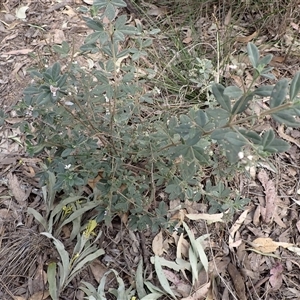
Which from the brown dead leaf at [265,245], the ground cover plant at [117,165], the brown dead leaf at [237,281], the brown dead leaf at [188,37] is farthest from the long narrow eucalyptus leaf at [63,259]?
the brown dead leaf at [188,37]

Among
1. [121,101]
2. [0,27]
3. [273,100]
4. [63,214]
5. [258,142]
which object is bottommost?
[63,214]

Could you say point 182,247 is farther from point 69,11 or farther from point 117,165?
point 69,11

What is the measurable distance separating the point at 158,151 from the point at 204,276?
589 mm

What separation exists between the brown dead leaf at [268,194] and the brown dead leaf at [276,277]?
8.5 inches

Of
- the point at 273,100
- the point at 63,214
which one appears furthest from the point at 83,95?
the point at 273,100

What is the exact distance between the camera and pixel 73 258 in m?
1.71

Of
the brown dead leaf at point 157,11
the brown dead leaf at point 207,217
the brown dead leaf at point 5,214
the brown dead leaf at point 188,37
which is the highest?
the brown dead leaf at point 157,11

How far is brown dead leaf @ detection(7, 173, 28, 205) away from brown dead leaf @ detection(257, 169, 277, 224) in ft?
3.51

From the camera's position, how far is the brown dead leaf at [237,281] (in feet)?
5.69

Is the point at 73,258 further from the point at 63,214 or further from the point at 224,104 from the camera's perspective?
the point at 224,104

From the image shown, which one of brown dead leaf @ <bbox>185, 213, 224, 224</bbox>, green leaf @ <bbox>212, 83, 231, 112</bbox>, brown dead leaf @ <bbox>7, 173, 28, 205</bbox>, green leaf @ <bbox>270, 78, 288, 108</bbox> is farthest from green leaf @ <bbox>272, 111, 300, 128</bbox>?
brown dead leaf @ <bbox>7, 173, 28, 205</bbox>

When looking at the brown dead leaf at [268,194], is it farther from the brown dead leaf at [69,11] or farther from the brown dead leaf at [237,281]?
the brown dead leaf at [69,11]

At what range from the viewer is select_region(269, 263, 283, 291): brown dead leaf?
1.77 metres

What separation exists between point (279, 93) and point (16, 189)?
4.38ft
